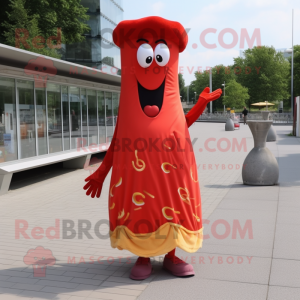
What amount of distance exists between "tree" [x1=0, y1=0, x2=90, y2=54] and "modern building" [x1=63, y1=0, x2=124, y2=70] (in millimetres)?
5855

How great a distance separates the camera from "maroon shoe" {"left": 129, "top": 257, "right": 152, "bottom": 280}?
4.14m

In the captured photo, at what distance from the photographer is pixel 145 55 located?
410 cm

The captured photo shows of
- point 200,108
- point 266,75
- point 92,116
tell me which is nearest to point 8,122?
point 92,116

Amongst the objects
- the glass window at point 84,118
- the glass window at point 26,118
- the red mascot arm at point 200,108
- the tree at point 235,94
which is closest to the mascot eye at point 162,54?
the red mascot arm at point 200,108

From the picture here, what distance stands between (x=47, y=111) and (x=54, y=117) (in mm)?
447

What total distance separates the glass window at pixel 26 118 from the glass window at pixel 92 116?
348cm

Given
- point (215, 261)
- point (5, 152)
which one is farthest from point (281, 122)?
point (215, 261)

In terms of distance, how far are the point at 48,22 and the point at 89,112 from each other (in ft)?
46.3

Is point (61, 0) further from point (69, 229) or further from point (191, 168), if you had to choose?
point (191, 168)

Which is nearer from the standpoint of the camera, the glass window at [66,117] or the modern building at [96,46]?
the glass window at [66,117]

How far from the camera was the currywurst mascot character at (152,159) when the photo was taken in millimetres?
4023

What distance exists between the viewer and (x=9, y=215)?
708 cm

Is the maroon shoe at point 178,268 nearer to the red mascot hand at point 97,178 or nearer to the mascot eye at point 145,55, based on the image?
the red mascot hand at point 97,178

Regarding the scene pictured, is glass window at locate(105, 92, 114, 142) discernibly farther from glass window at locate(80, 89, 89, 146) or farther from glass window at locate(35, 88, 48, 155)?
glass window at locate(35, 88, 48, 155)
